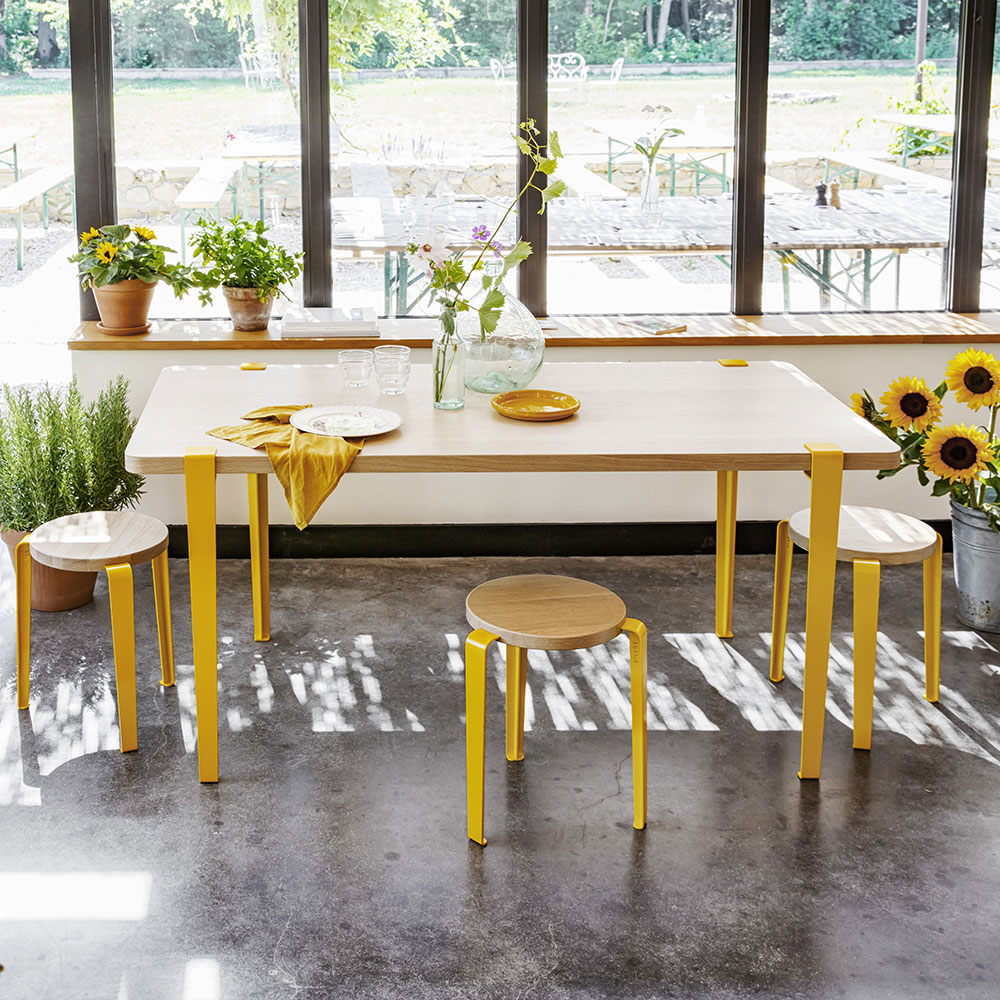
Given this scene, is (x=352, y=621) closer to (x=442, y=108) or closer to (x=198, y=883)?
(x=198, y=883)

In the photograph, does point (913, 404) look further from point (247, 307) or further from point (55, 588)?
point (55, 588)

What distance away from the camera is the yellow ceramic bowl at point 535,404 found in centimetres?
308

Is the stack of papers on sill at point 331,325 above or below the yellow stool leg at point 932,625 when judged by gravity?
above

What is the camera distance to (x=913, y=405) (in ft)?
11.3

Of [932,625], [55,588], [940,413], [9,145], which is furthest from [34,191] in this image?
[932,625]

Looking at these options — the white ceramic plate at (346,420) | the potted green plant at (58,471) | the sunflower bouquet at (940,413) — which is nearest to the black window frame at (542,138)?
the potted green plant at (58,471)

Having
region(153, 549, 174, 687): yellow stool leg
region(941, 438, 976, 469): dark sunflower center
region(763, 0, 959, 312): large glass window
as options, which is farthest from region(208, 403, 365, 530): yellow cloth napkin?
region(763, 0, 959, 312): large glass window

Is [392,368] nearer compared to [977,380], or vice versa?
[392,368]

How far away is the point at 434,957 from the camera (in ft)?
7.93

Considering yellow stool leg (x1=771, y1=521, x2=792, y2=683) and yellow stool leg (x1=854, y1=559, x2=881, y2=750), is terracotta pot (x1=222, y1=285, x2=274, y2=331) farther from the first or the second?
yellow stool leg (x1=854, y1=559, x2=881, y2=750)

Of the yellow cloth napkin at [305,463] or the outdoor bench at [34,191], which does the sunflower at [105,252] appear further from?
the yellow cloth napkin at [305,463]

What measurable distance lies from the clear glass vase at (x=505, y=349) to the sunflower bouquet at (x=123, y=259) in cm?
144

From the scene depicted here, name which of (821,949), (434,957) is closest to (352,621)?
(434,957)

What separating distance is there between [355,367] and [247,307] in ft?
4.09
